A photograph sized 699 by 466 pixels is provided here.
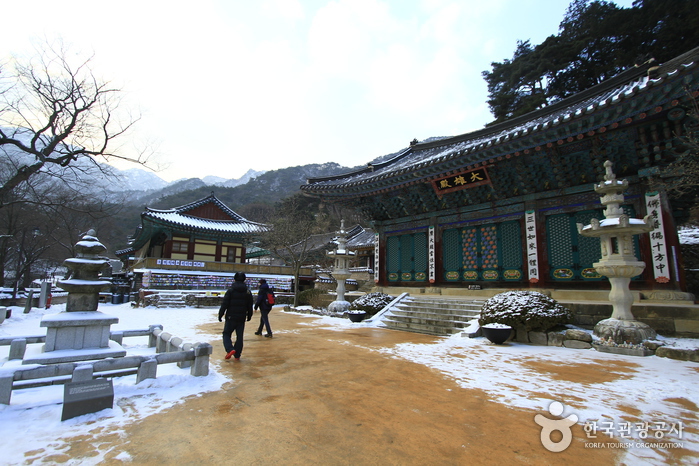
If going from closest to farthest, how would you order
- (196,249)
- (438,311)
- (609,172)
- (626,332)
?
1. (626,332)
2. (609,172)
3. (438,311)
4. (196,249)

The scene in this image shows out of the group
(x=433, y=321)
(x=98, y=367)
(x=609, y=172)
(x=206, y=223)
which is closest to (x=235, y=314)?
(x=98, y=367)

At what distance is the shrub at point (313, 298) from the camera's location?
17.8 m

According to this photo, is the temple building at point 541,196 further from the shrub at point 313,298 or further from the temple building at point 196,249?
the temple building at point 196,249

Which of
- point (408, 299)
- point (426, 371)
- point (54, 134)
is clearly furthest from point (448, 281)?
point (54, 134)

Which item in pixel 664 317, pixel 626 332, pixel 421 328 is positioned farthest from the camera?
pixel 421 328

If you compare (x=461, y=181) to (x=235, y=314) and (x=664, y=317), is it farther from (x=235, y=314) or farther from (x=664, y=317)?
(x=235, y=314)

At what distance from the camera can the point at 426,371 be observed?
5.30m

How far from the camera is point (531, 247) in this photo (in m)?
11.1

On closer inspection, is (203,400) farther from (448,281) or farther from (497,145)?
(448,281)

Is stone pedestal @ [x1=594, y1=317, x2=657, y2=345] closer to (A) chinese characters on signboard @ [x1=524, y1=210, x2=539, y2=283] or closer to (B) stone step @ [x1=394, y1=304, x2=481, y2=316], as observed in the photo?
(B) stone step @ [x1=394, y1=304, x2=481, y2=316]

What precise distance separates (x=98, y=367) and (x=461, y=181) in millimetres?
11794

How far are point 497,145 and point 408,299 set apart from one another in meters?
6.68

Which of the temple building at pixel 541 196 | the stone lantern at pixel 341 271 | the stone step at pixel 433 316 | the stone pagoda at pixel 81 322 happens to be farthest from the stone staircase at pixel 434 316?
the stone pagoda at pixel 81 322

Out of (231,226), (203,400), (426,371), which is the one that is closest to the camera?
(203,400)
